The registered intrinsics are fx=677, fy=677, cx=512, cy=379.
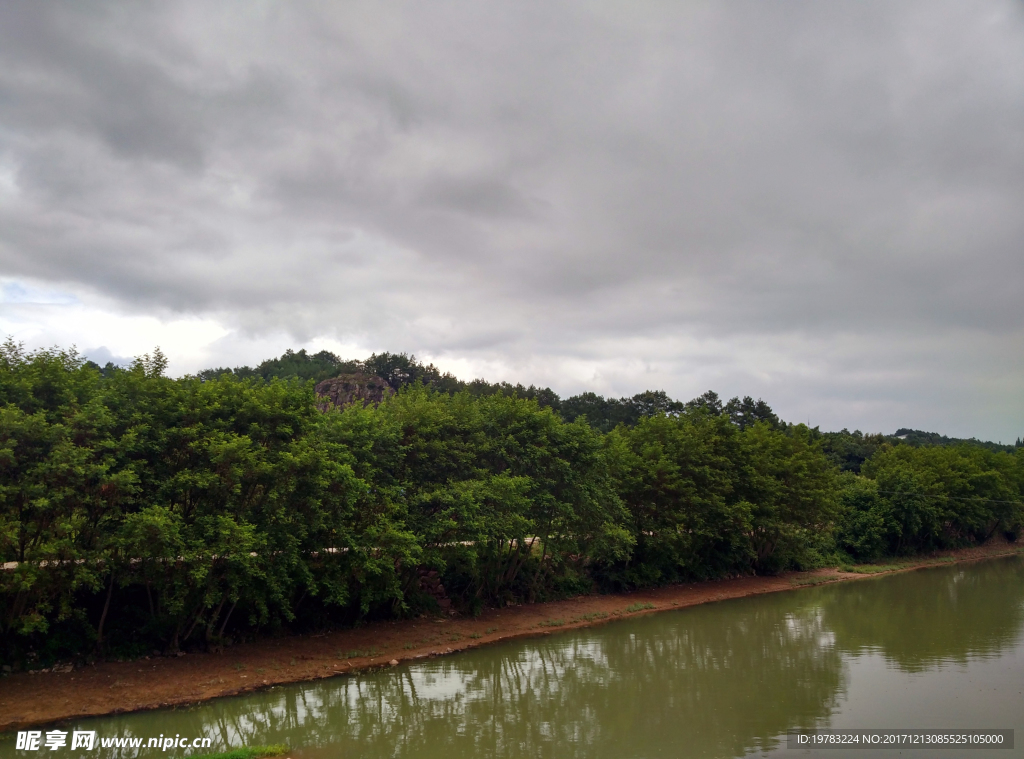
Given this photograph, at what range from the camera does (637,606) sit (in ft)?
109

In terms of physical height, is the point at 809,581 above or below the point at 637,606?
below

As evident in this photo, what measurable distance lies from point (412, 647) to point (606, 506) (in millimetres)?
11556

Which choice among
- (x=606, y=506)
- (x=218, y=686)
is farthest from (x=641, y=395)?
(x=218, y=686)

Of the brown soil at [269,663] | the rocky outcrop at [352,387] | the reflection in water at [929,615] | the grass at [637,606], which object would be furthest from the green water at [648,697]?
the rocky outcrop at [352,387]

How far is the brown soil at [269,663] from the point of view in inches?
680

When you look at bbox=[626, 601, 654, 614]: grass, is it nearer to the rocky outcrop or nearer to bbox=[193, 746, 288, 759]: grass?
bbox=[193, 746, 288, 759]: grass

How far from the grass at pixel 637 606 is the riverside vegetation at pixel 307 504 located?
85.4 inches

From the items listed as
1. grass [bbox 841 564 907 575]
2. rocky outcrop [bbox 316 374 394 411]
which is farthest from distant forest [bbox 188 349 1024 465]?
grass [bbox 841 564 907 575]

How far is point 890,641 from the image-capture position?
2544cm

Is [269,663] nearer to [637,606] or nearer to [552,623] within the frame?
[552,623]

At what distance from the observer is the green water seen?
615 inches

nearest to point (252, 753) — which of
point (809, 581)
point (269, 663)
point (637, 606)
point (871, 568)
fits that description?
point (269, 663)

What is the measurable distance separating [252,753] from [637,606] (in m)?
22.1

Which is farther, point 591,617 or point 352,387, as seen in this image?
point 352,387
